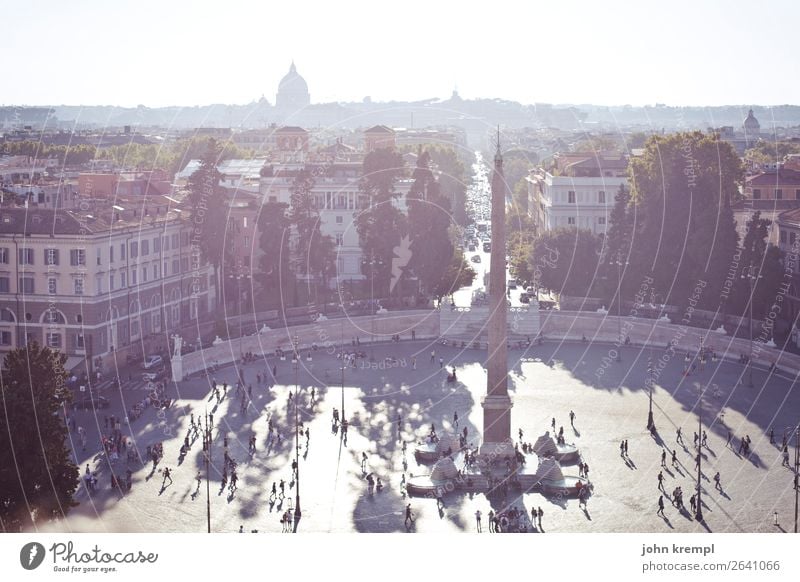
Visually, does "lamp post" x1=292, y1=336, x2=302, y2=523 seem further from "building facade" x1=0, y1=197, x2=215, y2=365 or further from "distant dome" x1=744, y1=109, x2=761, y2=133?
"distant dome" x1=744, y1=109, x2=761, y2=133

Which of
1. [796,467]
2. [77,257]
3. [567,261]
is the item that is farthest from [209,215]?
[796,467]

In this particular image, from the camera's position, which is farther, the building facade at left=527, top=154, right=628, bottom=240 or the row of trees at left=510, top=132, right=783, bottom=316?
the building facade at left=527, top=154, right=628, bottom=240

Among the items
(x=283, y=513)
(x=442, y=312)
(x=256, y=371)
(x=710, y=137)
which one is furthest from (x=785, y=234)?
(x=283, y=513)

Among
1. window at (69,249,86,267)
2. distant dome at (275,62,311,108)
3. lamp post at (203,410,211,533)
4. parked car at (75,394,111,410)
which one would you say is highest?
distant dome at (275,62,311,108)

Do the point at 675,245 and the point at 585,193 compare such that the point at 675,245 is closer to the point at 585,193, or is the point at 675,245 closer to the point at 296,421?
the point at 585,193

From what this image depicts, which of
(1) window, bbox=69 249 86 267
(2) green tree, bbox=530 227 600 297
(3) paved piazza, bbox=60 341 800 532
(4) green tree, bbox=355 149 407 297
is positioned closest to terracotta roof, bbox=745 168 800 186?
(2) green tree, bbox=530 227 600 297

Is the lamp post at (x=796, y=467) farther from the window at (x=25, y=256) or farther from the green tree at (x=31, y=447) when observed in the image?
the window at (x=25, y=256)
